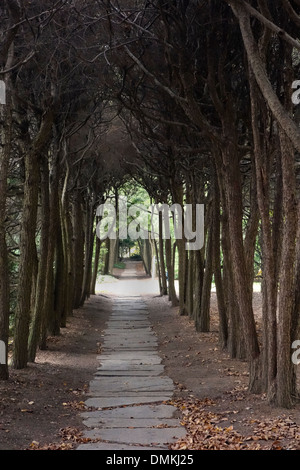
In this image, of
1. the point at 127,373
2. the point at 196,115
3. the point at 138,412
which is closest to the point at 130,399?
the point at 138,412

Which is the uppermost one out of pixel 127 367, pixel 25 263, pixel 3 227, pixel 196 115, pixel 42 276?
pixel 196 115

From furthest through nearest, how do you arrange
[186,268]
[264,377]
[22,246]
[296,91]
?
[186,268]
[22,246]
[296,91]
[264,377]

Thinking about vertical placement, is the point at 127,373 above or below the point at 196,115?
below

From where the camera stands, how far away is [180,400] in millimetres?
9070

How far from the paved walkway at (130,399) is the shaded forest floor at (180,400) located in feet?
0.61

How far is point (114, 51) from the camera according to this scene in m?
11.1

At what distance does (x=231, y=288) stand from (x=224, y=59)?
4277mm

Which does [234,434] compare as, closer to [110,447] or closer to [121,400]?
[110,447]

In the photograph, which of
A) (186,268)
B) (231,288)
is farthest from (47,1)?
(186,268)

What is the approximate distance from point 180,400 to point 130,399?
75cm

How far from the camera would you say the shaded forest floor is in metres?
6.70

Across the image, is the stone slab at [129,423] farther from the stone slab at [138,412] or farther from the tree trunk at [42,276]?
the tree trunk at [42,276]

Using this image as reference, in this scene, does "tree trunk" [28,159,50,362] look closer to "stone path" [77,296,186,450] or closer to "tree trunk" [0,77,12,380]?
"stone path" [77,296,186,450]

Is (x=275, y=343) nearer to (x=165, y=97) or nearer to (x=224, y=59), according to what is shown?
(x=224, y=59)
